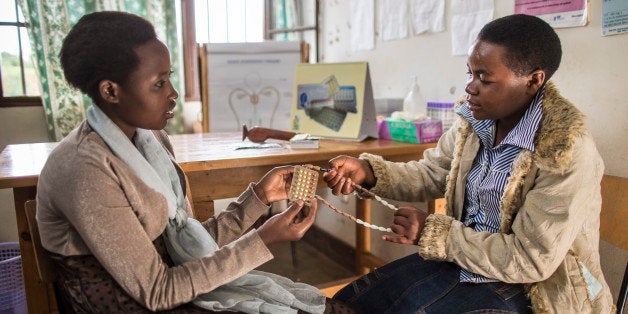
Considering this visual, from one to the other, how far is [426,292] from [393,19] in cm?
176

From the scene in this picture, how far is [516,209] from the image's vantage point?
1.22 meters

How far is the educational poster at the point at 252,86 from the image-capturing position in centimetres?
298

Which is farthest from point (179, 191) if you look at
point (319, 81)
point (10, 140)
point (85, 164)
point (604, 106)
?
point (10, 140)

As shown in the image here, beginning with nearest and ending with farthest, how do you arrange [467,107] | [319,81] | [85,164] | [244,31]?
[85,164] → [467,107] → [319,81] → [244,31]

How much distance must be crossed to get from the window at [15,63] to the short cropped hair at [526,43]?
325 cm

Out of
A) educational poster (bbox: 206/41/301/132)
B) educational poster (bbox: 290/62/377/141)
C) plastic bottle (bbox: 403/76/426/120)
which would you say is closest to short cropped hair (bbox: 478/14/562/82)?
educational poster (bbox: 290/62/377/141)

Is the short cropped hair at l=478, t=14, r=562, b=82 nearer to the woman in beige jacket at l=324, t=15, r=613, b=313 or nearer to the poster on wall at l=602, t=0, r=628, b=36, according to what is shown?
the woman in beige jacket at l=324, t=15, r=613, b=313

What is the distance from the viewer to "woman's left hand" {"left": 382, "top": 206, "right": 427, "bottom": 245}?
49.9 inches

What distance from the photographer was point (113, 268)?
0.98m

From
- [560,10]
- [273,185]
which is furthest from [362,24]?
[273,185]

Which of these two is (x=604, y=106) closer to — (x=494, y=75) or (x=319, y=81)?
(x=494, y=75)

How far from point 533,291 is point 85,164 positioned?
3.64ft

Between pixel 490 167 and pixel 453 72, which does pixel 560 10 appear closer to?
pixel 453 72

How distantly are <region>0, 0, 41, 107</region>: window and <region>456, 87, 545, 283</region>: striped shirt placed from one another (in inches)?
→ 124
